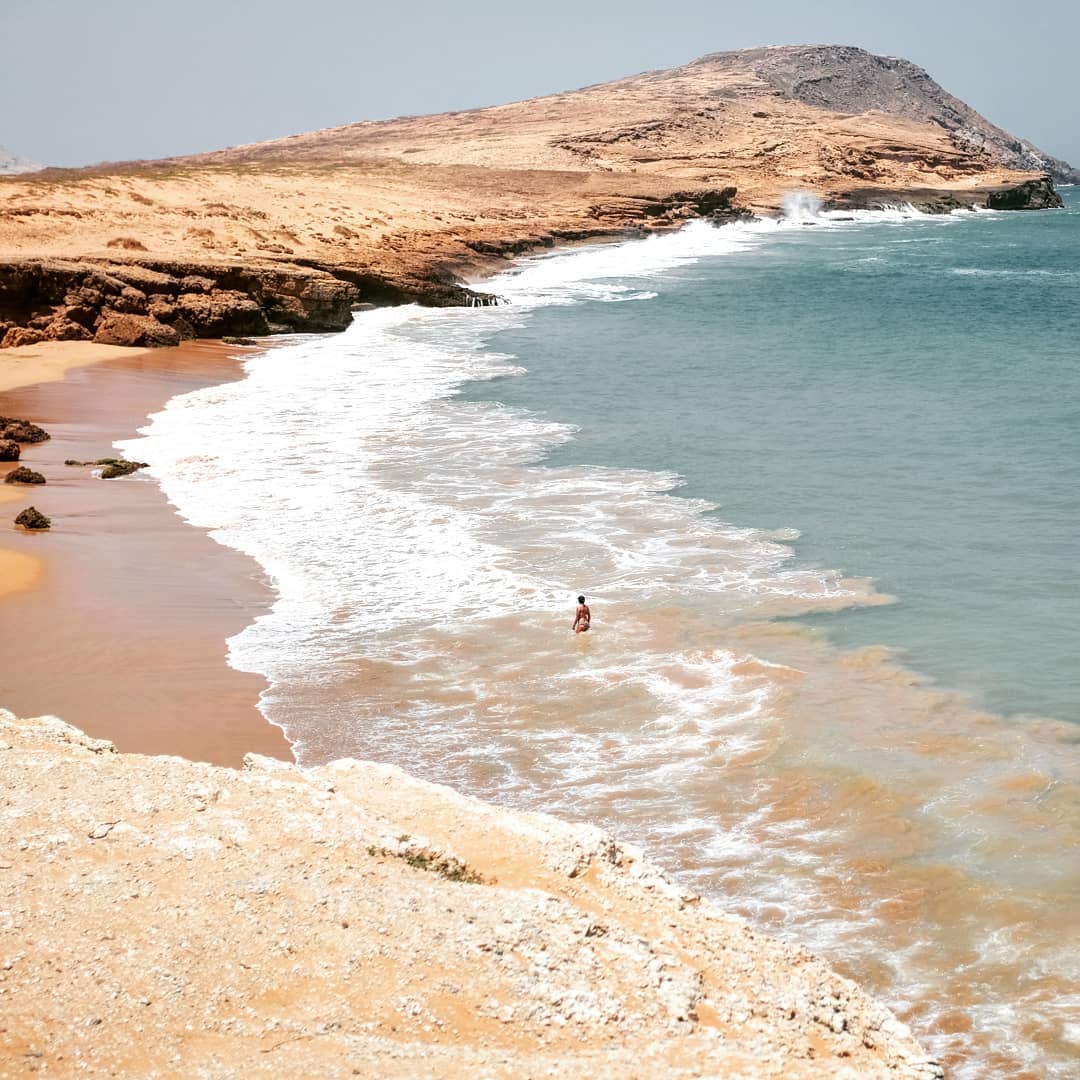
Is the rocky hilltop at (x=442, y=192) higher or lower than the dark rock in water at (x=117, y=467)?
higher

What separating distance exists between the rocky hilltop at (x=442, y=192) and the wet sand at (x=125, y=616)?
43.5 feet

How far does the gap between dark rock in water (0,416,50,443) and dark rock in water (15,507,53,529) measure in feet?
15.4

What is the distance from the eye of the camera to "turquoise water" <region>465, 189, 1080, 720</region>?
43.8 ft

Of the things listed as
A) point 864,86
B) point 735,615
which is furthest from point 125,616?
point 864,86

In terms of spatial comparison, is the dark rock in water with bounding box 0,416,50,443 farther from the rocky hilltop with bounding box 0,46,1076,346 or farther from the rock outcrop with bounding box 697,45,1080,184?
the rock outcrop with bounding box 697,45,1080,184

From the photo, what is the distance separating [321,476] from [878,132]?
10582cm

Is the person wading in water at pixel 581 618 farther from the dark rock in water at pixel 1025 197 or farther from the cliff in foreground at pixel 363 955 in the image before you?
the dark rock in water at pixel 1025 197

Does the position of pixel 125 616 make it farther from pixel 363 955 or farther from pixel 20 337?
pixel 20 337

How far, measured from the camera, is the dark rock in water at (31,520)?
1605cm

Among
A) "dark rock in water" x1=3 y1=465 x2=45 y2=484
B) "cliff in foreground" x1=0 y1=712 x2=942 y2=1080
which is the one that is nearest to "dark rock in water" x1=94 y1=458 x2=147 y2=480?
"dark rock in water" x1=3 y1=465 x2=45 y2=484

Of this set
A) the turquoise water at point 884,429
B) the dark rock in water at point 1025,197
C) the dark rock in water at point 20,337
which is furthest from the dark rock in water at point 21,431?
the dark rock in water at point 1025,197

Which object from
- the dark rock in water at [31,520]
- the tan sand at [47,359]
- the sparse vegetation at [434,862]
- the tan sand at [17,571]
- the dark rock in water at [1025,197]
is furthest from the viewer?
the dark rock in water at [1025,197]

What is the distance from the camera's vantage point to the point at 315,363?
101ft

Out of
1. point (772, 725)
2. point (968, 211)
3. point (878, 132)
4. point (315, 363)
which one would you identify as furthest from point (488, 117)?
point (772, 725)
